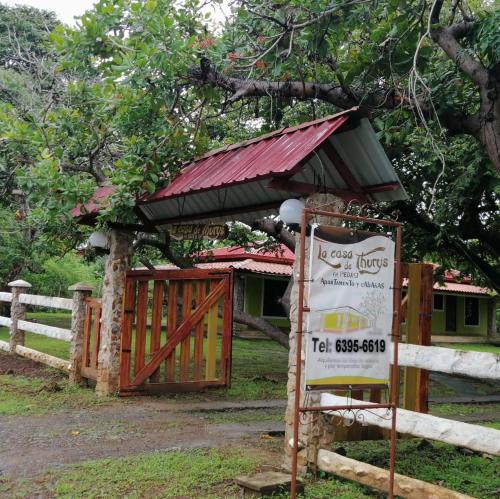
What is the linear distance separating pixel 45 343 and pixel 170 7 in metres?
11.6

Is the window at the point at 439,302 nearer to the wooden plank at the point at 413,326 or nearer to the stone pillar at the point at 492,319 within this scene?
the stone pillar at the point at 492,319

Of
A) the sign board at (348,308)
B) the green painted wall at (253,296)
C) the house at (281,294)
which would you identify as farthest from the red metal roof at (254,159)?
the green painted wall at (253,296)

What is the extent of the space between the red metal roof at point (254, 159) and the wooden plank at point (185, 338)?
7.22 ft

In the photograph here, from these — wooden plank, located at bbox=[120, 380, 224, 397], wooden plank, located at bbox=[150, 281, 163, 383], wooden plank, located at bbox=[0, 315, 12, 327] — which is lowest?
wooden plank, located at bbox=[120, 380, 224, 397]

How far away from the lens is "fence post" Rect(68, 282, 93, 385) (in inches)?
426

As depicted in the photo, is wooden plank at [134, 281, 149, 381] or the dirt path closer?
the dirt path

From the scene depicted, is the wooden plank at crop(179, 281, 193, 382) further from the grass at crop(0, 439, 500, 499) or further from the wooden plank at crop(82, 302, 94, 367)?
the grass at crop(0, 439, 500, 499)

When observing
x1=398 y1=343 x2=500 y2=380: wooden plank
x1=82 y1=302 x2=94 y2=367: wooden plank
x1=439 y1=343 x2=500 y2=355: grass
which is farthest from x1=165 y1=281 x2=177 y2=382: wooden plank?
x1=439 y1=343 x2=500 y2=355: grass

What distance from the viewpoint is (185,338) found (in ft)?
33.1

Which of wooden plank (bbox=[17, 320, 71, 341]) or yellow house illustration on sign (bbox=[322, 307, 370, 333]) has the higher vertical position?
yellow house illustration on sign (bbox=[322, 307, 370, 333])

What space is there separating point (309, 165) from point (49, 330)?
25.8 feet

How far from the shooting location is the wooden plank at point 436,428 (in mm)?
4762

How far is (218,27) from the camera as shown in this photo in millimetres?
11039

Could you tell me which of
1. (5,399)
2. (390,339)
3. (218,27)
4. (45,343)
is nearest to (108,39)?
(218,27)
